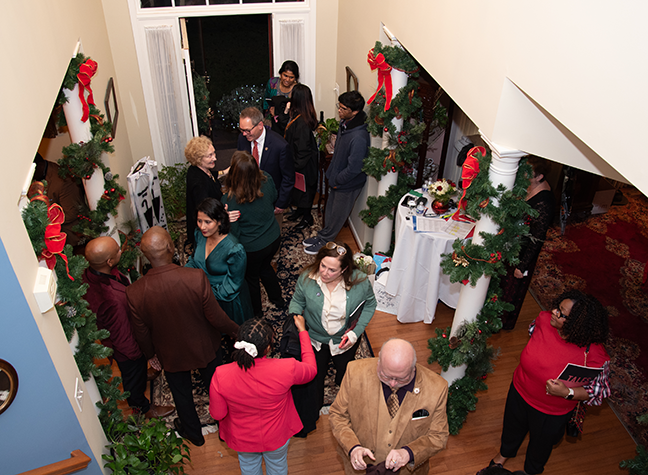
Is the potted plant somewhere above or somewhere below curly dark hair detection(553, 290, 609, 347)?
below

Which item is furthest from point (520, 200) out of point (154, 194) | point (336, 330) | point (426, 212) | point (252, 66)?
point (252, 66)

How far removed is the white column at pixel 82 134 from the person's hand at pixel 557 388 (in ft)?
11.5

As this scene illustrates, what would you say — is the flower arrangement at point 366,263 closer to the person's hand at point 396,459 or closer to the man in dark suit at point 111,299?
the man in dark suit at point 111,299

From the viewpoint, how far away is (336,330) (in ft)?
11.0

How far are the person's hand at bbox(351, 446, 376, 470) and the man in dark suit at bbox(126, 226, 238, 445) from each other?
4.06 feet

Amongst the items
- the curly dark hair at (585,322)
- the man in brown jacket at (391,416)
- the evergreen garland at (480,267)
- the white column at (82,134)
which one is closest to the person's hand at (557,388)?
the curly dark hair at (585,322)

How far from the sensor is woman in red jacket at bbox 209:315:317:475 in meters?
2.55

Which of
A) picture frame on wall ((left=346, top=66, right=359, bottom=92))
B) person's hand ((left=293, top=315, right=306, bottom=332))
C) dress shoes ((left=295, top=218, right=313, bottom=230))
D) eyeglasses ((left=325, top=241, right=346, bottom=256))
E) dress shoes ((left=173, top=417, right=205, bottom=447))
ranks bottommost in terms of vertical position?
dress shoes ((left=173, top=417, right=205, bottom=447))

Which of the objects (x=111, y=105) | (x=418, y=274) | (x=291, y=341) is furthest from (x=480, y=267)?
(x=111, y=105)

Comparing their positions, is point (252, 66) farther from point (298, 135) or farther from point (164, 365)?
point (164, 365)

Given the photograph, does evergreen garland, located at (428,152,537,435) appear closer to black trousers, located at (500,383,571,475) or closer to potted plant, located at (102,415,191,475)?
black trousers, located at (500,383,571,475)

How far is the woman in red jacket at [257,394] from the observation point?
2547mm

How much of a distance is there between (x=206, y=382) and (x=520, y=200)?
2559 mm

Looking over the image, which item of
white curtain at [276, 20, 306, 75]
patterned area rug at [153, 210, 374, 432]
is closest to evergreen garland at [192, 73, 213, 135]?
white curtain at [276, 20, 306, 75]
